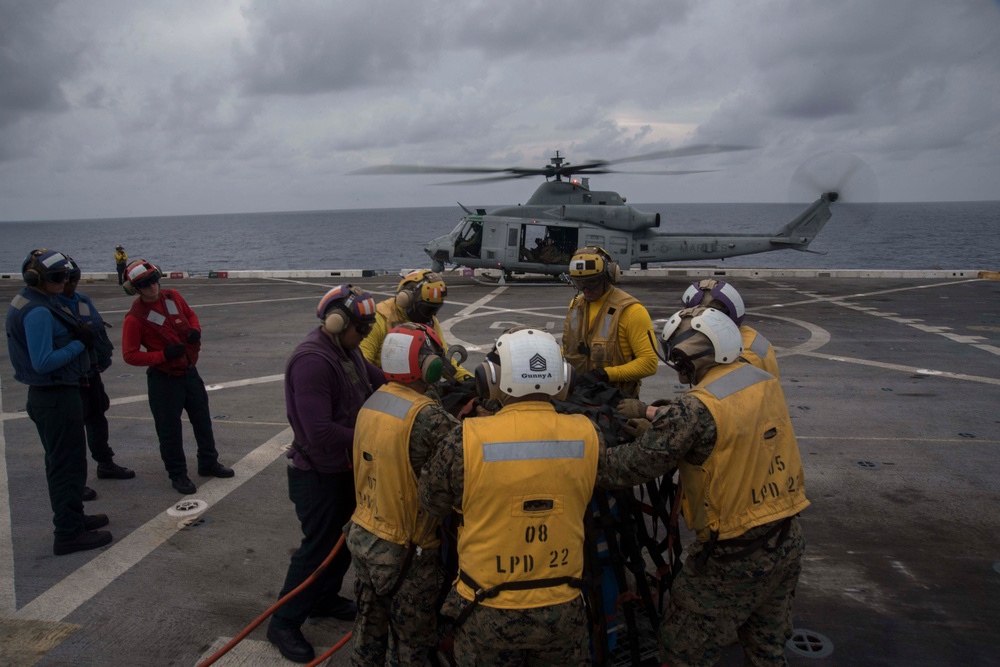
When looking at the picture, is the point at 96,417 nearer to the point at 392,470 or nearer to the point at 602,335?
the point at 392,470

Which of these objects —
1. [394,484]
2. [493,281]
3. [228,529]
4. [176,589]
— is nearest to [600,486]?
[394,484]

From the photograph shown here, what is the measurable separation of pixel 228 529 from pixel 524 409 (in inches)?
155

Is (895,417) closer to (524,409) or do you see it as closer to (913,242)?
(524,409)

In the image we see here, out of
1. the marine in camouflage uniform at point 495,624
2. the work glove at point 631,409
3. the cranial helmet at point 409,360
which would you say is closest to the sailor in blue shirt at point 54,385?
the cranial helmet at point 409,360

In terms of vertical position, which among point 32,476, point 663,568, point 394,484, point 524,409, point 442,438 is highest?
point 524,409

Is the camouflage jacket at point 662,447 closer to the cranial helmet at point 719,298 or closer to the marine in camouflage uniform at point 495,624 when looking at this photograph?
the marine in camouflage uniform at point 495,624

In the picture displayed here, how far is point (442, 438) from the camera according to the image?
3.08 m

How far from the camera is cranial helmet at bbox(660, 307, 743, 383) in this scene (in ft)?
10.7

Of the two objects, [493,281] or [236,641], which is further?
[493,281]

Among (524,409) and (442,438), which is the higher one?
(524,409)

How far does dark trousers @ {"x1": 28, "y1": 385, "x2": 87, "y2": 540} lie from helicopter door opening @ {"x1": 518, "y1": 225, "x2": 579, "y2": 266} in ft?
60.7

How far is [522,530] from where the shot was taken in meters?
2.63

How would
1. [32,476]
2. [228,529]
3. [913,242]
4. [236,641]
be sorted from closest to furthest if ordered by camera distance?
1. [236,641]
2. [228,529]
3. [32,476]
4. [913,242]

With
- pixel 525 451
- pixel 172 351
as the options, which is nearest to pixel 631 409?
pixel 525 451
